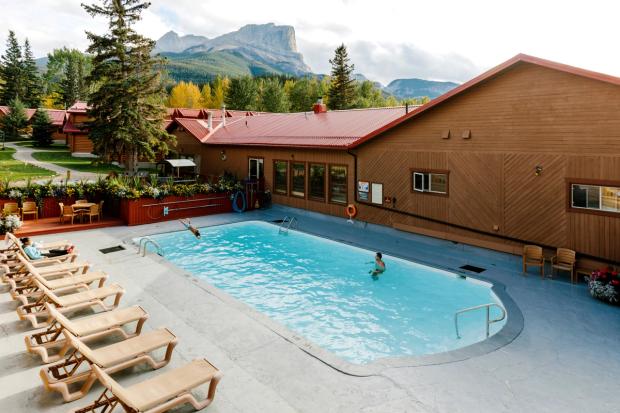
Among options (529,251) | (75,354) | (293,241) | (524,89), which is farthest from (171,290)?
(524,89)

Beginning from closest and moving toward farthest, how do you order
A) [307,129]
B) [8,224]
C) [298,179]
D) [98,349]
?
1. [98,349]
2. [8,224]
3. [298,179]
4. [307,129]

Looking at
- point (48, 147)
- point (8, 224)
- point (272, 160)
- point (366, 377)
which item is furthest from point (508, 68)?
point (48, 147)

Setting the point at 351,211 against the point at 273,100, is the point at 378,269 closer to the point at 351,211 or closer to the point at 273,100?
the point at 351,211

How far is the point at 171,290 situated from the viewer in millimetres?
10117

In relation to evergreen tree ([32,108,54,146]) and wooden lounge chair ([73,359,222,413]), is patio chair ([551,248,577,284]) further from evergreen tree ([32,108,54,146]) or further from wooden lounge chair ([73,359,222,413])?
evergreen tree ([32,108,54,146])

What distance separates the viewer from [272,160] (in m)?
21.8

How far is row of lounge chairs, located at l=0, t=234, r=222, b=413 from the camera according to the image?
514 cm

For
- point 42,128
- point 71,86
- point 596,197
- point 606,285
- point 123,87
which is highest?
point 71,86

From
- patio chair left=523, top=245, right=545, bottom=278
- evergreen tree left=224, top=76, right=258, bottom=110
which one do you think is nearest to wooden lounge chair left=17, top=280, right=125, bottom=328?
patio chair left=523, top=245, right=545, bottom=278

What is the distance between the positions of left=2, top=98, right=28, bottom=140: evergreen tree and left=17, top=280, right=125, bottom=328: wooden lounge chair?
59812mm

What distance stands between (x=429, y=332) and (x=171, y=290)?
6.06 meters

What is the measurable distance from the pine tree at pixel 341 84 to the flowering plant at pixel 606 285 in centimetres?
5927

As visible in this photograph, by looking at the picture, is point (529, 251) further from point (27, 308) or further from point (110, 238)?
point (110, 238)

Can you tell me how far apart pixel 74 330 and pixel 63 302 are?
5.44 feet
